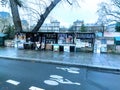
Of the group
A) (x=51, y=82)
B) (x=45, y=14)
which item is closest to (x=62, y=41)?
(x=45, y=14)

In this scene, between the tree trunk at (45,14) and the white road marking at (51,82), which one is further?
the tree trunk at (45,14)

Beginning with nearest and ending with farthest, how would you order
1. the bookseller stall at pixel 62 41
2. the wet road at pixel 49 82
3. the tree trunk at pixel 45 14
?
the wet road at pixel 49 82 → the bookseller stall at pixel 62 41 → the tree trunk at pixel 45 14

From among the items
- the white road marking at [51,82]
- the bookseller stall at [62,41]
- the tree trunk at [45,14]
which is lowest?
the white road marking at [51,82]

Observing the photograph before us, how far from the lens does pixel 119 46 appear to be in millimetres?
15211

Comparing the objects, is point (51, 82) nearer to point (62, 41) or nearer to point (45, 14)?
point (62, 41)

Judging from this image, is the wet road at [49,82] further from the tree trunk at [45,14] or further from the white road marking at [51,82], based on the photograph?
the tree trunk at [45,14]

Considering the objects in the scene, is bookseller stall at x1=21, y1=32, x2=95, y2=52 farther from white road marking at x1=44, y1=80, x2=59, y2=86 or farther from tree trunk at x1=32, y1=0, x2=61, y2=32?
white road marking at x1=44, y1=80, x2=59, y2=86

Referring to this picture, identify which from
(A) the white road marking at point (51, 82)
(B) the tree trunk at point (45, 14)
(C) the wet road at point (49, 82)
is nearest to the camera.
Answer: (C) the wet road at point (49, 82)

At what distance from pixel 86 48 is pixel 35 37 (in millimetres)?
3903

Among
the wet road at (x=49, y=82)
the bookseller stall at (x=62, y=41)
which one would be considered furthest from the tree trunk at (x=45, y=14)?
the wet road at (x=49, y=82)

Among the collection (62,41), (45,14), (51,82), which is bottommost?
(51,82)

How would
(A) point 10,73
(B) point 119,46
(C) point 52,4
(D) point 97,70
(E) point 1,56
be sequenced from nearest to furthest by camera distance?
1. (A) point 10,73
2. (D) point 97,70
3. (E) point 1,56
4. (B) point 119,46
5. (C) point 52,4

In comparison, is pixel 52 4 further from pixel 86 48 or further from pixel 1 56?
pixel 1 56

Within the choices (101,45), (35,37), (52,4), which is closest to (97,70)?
(101,45)
